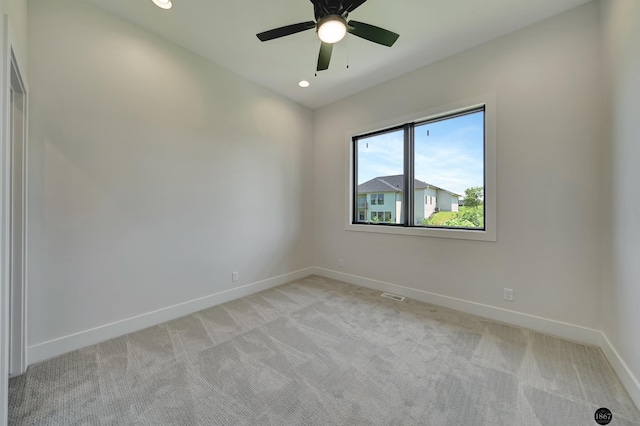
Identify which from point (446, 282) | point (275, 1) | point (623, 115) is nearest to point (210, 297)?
point (446, 282)

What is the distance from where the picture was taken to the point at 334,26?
1743mm

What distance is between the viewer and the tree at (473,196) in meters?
2.76

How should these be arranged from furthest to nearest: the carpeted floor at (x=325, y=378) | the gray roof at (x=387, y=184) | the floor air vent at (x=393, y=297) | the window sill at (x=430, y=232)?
the gray roof at (x=387, y=184) < the floor air vent at (x=393, y=297) < the window sill at (x=430, y=232) < the carpeted floor at (x=325, y=378)

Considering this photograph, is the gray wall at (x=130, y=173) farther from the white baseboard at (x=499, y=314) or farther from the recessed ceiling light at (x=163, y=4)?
the white baseboard at (x=499, y=314)

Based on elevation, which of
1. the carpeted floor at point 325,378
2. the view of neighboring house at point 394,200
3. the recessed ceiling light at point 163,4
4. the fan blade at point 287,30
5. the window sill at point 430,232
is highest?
the recessed ceiling light at point 163,4

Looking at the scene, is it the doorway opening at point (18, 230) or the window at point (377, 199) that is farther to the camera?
the window at point (377, 199)

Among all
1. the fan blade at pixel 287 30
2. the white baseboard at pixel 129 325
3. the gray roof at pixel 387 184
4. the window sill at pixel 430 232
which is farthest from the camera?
the gray roof at pixel 387 184

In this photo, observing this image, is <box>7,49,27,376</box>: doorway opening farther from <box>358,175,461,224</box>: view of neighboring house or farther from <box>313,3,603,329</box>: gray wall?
<box>313,3,603,329</box>: gray wall

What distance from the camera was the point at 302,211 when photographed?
166 inches

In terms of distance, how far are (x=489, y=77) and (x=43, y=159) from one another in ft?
13.8

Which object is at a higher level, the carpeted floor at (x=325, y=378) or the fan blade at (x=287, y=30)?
the fan blade at (x=287, y=30)

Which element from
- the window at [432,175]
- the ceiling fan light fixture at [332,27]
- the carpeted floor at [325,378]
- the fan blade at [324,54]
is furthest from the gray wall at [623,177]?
the fan blade at [324,54]

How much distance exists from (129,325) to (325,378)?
1.97 metres

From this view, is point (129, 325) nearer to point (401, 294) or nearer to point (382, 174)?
point (401, 294)
